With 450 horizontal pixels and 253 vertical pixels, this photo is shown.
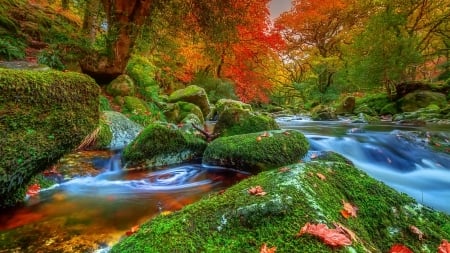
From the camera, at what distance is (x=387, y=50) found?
13789mm

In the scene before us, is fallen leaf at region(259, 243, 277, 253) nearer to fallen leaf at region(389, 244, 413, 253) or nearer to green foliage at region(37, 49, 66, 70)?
fallen leaf at region(389, 244, 413, 253)

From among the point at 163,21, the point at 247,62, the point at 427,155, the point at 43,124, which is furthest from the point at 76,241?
the point at 247,62

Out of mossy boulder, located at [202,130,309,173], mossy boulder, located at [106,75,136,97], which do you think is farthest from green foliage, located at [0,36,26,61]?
mossy boulder, located at [202,130,309,173]

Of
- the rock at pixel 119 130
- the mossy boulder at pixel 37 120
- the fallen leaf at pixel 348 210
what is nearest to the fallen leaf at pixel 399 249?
the fallen leaf at pixel 348 210

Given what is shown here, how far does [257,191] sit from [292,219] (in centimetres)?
34

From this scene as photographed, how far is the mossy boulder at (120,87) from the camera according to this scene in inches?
336

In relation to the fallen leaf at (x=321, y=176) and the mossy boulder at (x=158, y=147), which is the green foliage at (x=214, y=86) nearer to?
the mossy boulder at (x=158, y=147)

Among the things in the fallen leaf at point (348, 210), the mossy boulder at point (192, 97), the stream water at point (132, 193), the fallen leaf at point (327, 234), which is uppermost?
the mossy boulder at point (192, 97)

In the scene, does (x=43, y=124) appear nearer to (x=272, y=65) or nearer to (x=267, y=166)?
(x=267, y=166)

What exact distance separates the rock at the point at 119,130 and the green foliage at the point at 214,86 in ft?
36.6

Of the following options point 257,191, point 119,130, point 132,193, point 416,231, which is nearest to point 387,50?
point 119,130

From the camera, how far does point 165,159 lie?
5.26 meters

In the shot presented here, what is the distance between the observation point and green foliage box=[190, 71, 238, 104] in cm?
1788

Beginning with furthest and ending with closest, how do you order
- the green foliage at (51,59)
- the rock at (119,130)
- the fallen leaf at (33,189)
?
the green foliage at (51,59)
the rock at (119,130)
the fallen leaf at (33,189)
